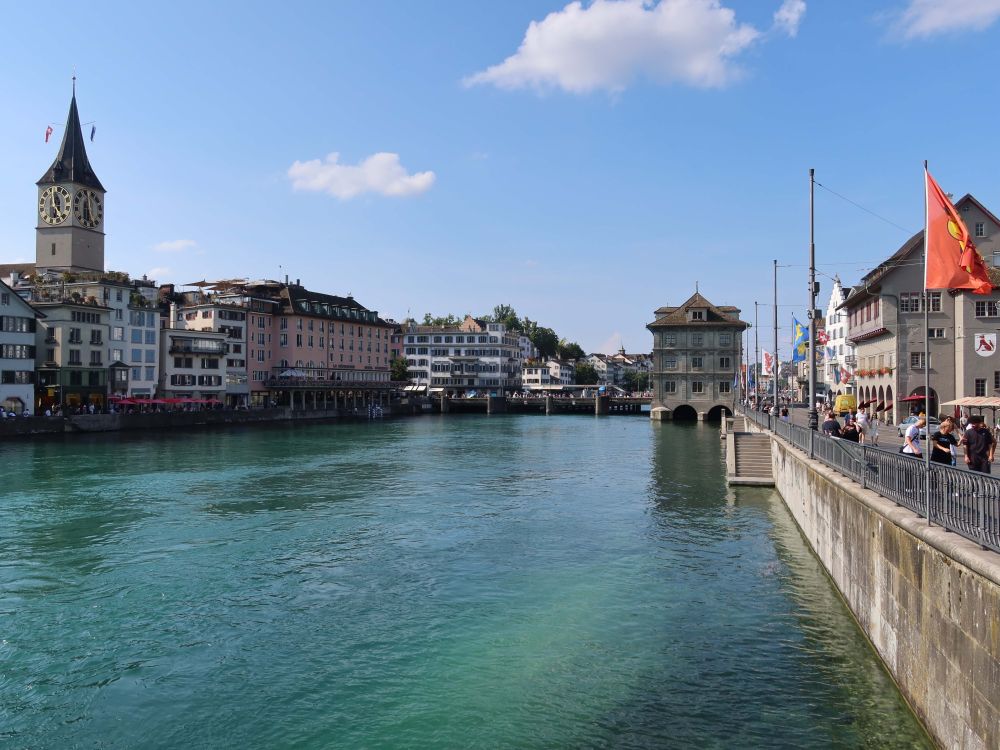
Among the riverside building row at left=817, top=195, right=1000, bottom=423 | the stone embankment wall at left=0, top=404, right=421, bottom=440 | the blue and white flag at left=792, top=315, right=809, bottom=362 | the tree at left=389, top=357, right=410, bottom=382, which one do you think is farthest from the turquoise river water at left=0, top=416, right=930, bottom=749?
the tree at left=389, top=357, right=410, bottom=382

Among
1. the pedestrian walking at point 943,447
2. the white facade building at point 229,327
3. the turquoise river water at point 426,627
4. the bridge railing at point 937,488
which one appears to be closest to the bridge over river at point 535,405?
the white facade building at point 229,327

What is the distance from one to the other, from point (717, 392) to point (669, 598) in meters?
95.2

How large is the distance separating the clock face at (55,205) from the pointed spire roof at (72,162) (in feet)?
4.34

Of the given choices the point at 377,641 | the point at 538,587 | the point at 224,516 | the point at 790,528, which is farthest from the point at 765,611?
the point at 224,516

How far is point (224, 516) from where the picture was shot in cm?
3186

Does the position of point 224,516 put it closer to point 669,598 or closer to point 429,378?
point 669,598

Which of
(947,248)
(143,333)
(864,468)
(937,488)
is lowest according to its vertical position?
(864,468)

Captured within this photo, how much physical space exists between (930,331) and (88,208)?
104 m

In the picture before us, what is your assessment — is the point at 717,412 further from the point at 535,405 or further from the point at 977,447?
the point at 977,447

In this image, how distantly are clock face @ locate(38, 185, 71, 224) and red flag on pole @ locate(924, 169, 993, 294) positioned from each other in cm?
11392

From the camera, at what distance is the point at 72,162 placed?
108 m

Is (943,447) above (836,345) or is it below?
below

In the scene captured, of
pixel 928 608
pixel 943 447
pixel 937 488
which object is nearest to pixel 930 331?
pixel 943 447

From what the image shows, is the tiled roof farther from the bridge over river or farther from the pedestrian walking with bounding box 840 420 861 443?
the pedestrian walking with bounding box 840 420 861 443
